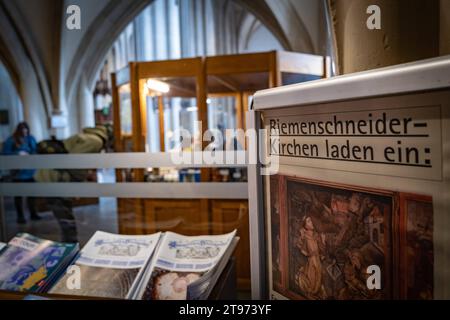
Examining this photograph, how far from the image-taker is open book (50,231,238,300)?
1059 millimetres

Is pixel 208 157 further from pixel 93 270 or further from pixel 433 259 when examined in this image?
pixel 433 259

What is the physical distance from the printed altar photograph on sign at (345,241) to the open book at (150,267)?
1.26ft

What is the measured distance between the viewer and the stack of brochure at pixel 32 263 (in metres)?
1.13

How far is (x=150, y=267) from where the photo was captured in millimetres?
1123

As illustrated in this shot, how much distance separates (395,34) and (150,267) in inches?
38.3

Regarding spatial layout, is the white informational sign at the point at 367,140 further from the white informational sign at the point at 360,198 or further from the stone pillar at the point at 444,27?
the stone pillar at the point at 444,27

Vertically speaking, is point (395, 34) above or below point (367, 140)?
above

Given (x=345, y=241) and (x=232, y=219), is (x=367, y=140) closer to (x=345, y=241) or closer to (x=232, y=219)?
(x=345, y=241)

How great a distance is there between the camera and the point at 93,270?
116 cm

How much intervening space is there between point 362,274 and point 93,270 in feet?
2.99
